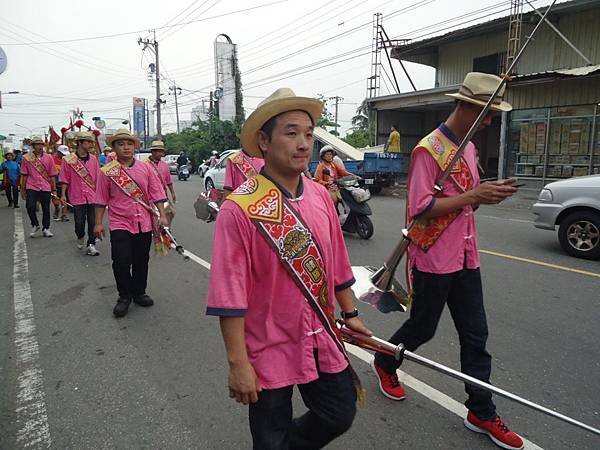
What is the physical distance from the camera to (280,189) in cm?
172

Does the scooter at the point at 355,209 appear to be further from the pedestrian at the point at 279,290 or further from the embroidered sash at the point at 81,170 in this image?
the pedestrian at the point at 279,290

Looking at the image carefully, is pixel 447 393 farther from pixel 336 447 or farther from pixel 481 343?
pixel 336 447

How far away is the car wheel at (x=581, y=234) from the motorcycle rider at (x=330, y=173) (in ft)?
11.9

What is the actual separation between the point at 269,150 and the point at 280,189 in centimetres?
16

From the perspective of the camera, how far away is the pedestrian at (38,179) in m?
8.93

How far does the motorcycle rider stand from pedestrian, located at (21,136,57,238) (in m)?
5.41

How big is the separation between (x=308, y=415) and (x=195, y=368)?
5.82 feet

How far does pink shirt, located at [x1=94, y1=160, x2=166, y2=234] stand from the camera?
4535 millimetres

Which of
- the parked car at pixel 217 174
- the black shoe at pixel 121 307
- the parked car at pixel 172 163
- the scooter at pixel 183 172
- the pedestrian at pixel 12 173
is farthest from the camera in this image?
the parked car at pixel 172 163

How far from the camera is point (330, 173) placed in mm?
8383

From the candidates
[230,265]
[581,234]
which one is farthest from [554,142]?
[230,265]

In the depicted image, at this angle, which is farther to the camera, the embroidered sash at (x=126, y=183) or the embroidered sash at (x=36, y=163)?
the embroidered sash at (x=36, y=163)

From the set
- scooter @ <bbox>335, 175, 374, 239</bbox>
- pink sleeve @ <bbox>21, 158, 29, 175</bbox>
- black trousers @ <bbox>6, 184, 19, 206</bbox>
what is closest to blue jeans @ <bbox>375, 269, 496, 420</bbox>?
scooter @ <bbox>335, 175, 374, 239</bbox>

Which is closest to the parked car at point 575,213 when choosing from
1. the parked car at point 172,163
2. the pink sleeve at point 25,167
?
the pink sleeve at point 25,167
